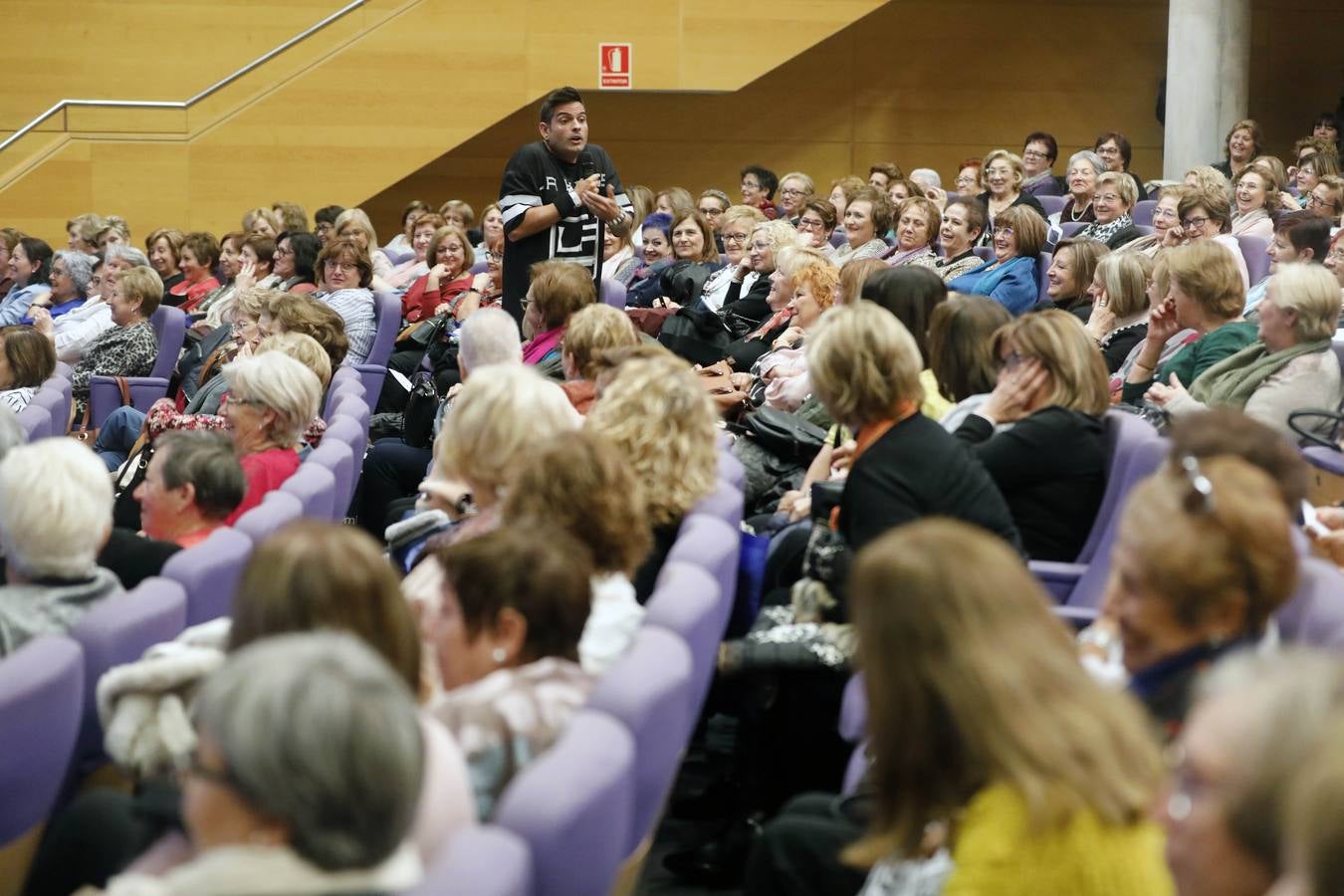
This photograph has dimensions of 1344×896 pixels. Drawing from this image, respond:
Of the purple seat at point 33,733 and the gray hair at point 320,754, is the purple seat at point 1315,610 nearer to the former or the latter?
the gray hair at point 320,754

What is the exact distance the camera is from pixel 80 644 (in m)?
2.46

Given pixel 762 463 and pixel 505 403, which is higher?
pixel 505 403

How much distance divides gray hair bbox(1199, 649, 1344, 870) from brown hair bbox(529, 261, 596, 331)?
12.6 ft

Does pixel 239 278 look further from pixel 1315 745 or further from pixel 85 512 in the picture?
pixel 1315 745

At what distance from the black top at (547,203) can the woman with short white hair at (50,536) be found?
334 cm

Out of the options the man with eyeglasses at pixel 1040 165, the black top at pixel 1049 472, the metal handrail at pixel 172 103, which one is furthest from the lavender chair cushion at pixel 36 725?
the metal handrail at pixel 172 103

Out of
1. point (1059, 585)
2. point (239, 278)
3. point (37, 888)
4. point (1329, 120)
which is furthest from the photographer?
point (1329, 120)

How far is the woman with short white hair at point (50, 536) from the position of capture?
2.59 m

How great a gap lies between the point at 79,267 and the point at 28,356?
303 cm

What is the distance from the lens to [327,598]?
1940 mm

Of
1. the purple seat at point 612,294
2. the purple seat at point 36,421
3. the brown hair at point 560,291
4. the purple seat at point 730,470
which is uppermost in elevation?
the brown hair at point 560,291

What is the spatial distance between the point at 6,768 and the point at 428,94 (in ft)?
31.1

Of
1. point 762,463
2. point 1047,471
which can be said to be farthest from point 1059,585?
point 762,463

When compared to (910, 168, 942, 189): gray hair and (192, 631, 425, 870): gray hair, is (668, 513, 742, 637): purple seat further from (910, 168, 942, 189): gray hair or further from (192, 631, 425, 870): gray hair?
(910, 168, 942, 189): gray hair
